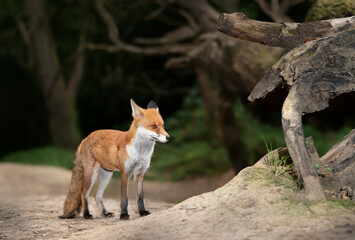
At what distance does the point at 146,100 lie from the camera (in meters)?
19.1

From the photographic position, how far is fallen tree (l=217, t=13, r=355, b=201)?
427cm

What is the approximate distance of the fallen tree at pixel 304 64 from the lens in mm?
4270

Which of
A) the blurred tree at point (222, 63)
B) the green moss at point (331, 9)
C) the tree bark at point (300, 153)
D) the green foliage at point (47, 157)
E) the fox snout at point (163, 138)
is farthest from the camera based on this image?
the green foliage at point (47, 157)

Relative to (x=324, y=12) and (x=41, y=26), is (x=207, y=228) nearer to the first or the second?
(x=324, y=12)

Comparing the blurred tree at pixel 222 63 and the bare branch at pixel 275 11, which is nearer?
the blurred tree at pixel 222 63

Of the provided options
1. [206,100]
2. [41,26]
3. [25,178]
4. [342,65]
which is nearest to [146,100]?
[41,26]

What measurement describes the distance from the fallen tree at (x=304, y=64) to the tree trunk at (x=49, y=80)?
12726mm

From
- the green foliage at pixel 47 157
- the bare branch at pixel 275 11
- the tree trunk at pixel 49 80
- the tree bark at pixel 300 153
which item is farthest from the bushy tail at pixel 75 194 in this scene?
the tree trunk at pixel 49 80

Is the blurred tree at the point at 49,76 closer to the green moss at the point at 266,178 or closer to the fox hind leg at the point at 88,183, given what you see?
the fox hind leg at the point at 88,183

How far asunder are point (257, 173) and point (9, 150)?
60.9ft

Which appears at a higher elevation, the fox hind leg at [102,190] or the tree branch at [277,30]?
the tree branch at [277,30]

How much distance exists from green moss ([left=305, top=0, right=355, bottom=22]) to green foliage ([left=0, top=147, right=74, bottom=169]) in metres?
9.39

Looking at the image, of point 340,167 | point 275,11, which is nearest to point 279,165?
point 340,167

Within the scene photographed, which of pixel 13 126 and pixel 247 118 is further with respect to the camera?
pixel 13 126
